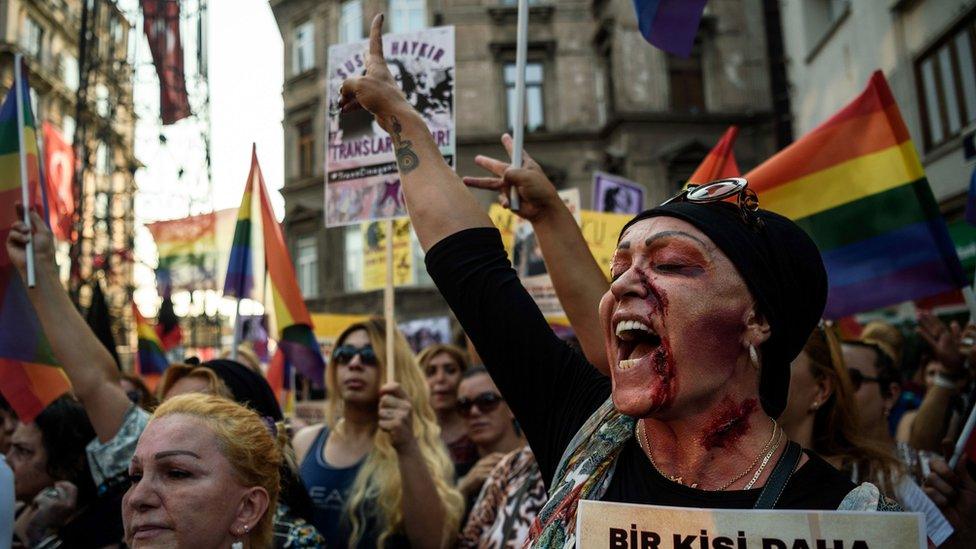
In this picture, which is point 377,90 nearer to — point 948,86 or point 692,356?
point 692,356

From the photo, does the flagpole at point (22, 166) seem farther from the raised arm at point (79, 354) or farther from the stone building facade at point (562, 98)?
the stone building facade at point (562, 98)

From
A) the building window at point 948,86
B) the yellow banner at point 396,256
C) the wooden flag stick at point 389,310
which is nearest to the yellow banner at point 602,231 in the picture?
the yellow banner at point 396,256

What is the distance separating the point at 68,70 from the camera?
25906mm

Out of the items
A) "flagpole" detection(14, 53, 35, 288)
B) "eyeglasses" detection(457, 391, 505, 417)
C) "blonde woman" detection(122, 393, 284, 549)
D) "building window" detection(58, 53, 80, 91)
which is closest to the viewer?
"blonde woman" detection(122, 393, 284, 549)

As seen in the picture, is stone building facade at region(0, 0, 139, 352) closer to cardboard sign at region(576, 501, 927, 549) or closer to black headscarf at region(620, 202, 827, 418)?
black headscarf at region(620, 202, 827, 418)

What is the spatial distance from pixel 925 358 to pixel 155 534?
544cm

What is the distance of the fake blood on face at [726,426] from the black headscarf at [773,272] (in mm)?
83

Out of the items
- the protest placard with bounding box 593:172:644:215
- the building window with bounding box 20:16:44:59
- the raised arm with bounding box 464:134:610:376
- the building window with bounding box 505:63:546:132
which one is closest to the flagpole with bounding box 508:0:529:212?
the raised arm with bounding box 464:134:610:376

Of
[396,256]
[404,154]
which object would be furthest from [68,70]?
[404,154]

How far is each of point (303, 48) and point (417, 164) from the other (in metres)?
24.7

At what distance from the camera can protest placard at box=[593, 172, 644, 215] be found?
792 cm

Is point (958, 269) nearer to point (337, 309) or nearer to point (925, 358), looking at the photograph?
point (925, 358)

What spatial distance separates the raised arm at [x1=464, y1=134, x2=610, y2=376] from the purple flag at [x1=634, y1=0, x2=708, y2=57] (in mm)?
1248

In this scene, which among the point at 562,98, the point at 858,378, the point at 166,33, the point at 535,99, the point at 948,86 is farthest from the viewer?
the point at 535,99
